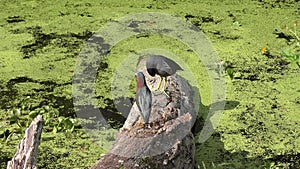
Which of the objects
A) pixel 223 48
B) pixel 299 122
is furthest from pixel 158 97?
pixel 223 48

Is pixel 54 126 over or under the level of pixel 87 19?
under

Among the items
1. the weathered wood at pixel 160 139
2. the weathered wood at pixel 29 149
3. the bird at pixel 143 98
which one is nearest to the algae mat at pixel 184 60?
the weathered wood at pixel 160 139

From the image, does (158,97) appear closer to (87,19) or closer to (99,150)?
(99,150)

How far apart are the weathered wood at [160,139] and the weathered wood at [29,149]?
292 mm

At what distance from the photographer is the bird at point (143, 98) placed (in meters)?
2.05

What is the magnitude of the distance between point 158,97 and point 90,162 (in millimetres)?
406

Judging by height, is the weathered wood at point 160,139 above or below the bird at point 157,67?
Result: below

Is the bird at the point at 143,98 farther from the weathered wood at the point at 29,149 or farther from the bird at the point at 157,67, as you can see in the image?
the weathered wood at the point at 29,149

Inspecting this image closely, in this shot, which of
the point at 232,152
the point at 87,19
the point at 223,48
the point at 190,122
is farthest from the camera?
the point at 87,19

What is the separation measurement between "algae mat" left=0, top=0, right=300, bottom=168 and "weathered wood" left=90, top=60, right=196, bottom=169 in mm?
235

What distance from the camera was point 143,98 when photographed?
6.93 ft

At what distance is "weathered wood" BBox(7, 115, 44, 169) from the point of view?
180 cm

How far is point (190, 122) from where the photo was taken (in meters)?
2.28

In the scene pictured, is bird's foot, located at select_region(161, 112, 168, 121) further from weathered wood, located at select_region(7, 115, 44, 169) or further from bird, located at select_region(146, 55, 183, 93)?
weathered wood, located at select_region(7, 115, 44, 169)
